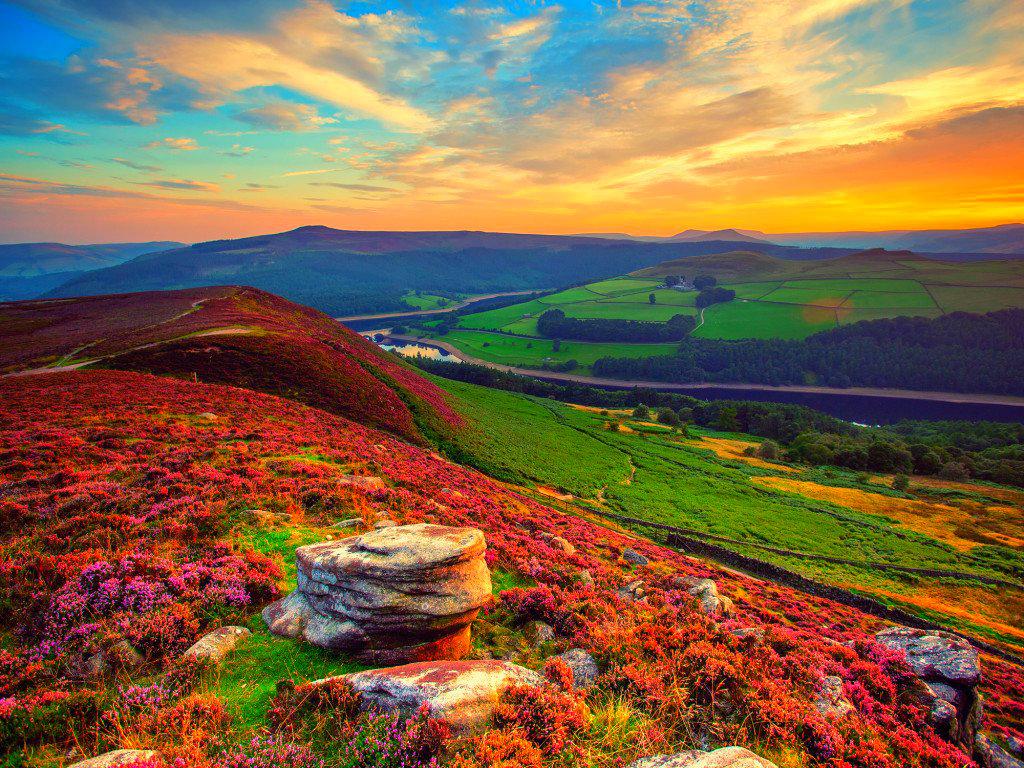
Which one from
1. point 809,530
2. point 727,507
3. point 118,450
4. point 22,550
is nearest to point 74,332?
point 118,450

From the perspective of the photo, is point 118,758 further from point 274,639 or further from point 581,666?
point 581,666

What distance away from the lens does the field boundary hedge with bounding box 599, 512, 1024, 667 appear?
2858 centimetres

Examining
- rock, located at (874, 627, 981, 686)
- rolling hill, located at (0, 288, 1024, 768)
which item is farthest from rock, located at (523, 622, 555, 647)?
rock, located at (874, 627, 981, 686)

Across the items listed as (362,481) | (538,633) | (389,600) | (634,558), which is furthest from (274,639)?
(634,558)

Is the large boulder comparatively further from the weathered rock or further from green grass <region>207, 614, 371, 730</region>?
green grass <region>207, 614, 371, 730</region>

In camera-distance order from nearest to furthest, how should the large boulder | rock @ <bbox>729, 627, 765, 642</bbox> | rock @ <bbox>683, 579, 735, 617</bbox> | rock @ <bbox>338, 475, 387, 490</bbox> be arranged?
the large boulder → rock @ <bbox>729, 627, 765, 642</bbox> → rock @ <bbox>683, 579, 735, 617</bbox> → rock @ <bbox>338, 475, 387, 490</bbox>

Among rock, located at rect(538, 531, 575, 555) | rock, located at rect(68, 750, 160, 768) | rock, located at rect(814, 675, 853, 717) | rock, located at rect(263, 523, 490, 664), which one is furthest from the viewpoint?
rock, located at rect(538, 531, 575, 555)

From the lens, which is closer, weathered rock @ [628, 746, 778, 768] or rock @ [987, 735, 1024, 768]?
weathered rock @ [628, 746, 778, 768]

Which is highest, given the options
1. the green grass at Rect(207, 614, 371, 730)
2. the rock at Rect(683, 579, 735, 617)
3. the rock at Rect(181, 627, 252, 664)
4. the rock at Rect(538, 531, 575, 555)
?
the rock at Rect(181, 627, 252, 664)

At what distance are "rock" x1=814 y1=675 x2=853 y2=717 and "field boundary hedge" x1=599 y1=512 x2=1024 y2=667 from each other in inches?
1013

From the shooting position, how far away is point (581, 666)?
10.0 meters

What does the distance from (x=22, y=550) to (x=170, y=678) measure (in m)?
6.59

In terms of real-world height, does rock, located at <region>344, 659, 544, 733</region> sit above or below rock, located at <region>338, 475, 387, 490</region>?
above

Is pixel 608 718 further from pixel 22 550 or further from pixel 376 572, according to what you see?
pixel 22 550
